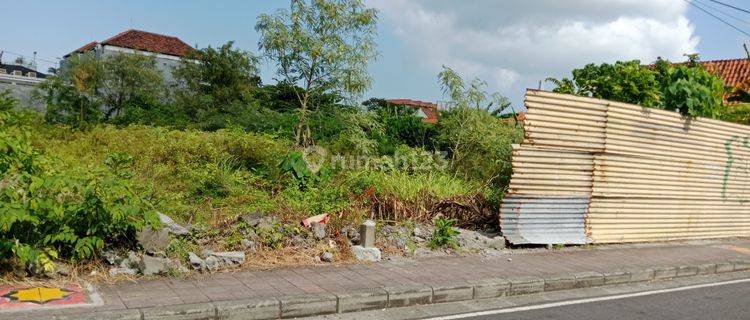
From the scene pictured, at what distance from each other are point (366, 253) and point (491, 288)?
180 centimetres

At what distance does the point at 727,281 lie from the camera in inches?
349

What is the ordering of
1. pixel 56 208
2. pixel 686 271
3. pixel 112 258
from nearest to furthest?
pixel 56 208
pixel 112 258
pixel 686 271

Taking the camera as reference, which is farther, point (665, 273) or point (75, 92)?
point (75, 92)

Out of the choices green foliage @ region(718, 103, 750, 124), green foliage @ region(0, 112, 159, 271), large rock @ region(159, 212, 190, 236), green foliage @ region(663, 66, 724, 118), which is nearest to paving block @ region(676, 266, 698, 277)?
green foliage @ region(663, 66, 724, 118)

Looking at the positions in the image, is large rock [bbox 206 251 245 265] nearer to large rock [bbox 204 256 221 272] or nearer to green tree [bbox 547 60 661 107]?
large rock [bbox 204 256 221 272]

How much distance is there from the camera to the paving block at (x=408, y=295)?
6.48m

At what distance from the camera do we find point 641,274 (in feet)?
28.0

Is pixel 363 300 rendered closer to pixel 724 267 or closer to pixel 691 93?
pixel 724 267

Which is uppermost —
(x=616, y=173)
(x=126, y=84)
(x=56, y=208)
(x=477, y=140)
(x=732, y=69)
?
(x=732, y=69)


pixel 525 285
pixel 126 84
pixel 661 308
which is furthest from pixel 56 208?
pixel 126 84

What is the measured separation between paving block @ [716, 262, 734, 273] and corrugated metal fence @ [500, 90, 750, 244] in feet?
4.93

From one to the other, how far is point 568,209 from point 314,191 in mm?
4184

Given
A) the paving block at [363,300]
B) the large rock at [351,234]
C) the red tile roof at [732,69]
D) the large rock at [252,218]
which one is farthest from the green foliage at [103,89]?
the red tile roof at [732,69]

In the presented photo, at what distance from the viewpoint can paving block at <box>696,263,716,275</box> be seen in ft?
30.5
